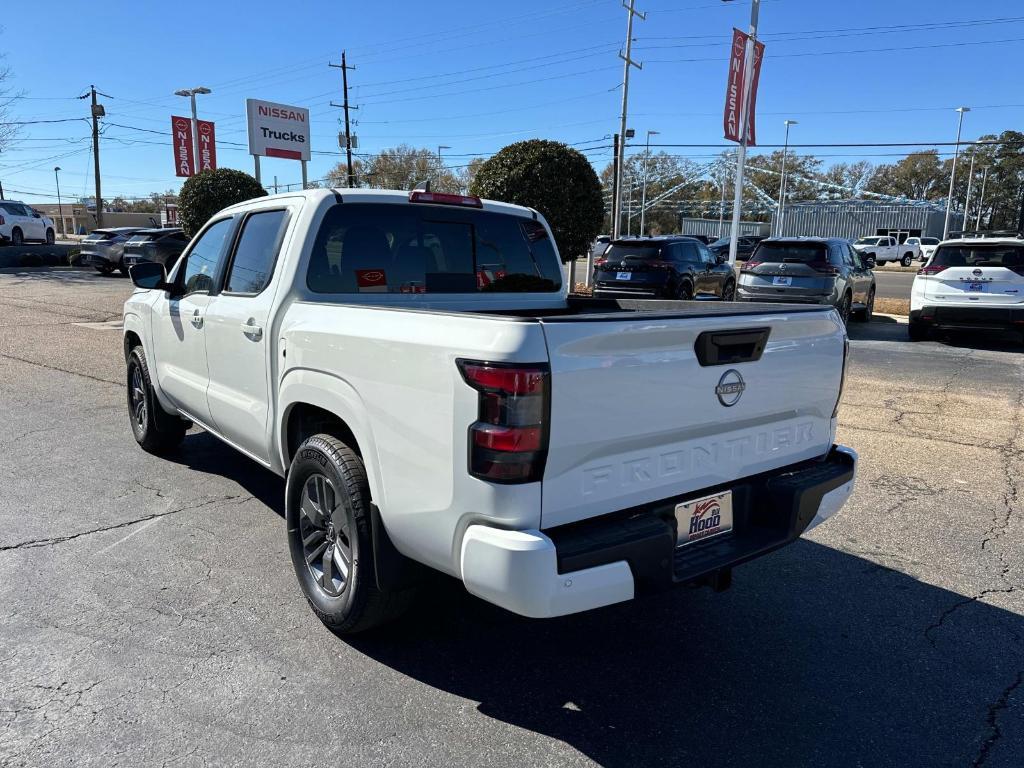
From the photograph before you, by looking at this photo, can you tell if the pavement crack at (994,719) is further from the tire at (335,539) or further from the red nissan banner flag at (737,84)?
the red nissan banner flag at (737,84)

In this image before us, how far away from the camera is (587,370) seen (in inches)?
92.0

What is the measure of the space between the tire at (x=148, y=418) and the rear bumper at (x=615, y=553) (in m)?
3.98

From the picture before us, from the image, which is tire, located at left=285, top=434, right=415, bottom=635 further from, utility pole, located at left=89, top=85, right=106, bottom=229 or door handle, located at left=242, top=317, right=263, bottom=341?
utility pole, located at left=89, top=85, right=106, bottom=229

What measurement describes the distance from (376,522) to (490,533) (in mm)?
648

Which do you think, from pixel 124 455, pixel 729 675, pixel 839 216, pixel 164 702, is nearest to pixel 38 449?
pixel 124 455

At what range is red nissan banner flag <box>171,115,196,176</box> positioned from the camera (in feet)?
109

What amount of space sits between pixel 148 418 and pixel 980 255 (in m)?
12.0

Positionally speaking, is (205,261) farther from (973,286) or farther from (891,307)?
(891,307)

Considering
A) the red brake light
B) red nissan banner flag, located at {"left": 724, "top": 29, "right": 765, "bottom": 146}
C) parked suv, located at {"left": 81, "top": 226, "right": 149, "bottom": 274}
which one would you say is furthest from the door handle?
parked suv, located at {"left": 81, "top": 226, "right": 149, "bottom": 274}

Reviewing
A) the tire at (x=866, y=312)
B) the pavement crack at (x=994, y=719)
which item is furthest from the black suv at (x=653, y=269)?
the pavement crack at (x=994, y=719)

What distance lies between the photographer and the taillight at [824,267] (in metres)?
13.0

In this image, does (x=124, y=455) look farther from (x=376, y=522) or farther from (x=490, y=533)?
(x=490, y=533)

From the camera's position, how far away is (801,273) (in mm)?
13055

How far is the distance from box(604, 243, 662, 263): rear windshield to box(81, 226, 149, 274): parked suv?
16977mm
